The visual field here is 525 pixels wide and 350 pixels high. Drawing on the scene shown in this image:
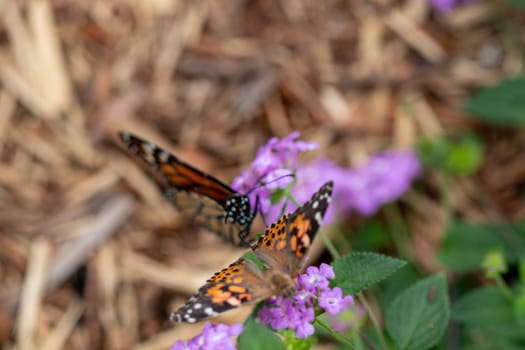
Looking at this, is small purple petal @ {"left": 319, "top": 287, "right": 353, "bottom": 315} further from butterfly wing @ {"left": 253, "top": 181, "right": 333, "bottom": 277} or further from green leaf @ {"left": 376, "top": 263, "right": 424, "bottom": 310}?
green leaf @ {"left": 376, "top": 263, "right": 424, "bottom": 310}

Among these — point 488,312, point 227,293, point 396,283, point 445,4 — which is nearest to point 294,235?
point 227,293

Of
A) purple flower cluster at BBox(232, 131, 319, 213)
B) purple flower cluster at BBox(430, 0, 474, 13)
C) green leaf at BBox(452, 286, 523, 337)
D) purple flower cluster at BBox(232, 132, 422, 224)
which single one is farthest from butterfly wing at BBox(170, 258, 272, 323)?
purple flower cluster at BBox(430, 0, 474, 13)

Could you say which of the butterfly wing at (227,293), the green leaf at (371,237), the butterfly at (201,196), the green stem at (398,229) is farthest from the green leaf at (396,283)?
the butterfly wing at (227,293)

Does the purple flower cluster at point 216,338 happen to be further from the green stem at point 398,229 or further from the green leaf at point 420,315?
the green stem at point 398,229

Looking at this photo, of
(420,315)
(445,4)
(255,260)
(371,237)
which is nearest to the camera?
(255,260)

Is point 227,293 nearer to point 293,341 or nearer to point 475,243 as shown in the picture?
point 293,341

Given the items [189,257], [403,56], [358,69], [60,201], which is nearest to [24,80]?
[60,201]
